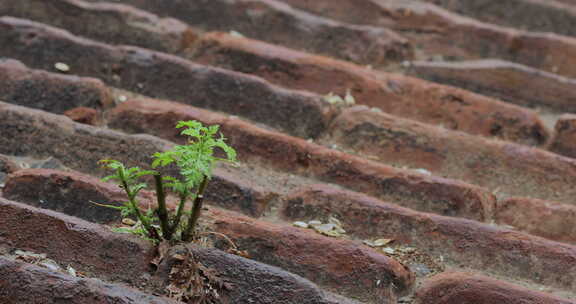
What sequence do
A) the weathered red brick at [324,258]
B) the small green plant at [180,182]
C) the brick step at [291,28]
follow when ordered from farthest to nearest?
1. the brick step at [291,28]
2. the weathered red brick at [324,258]
3. the small green plant at [180,182]

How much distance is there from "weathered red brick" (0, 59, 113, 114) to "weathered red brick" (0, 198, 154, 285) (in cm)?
76

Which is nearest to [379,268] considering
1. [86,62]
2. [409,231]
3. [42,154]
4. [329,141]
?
[409,231]

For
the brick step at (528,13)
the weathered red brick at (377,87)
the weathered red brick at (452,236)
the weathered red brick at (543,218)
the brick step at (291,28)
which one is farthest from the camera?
the brick step at (528,13)

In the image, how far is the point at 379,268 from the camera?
216 centimetres

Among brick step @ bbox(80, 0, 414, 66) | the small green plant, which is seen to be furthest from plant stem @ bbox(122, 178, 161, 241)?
brick step @ bbox(80, 0, 414, 66)

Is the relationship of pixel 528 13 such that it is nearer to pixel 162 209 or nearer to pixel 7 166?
pixel 162 209

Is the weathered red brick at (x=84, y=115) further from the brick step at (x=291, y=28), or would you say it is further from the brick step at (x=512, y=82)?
the brick step at (x=512, y=82)

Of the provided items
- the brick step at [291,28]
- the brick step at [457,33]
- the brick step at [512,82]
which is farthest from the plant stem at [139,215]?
the brick step at [457,33]

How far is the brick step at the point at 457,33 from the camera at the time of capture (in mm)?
3350

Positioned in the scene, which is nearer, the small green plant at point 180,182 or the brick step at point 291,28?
Answer: the small green plant at point 180,182

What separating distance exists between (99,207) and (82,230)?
0.23 metres

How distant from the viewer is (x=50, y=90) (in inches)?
111

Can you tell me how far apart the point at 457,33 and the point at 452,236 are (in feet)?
4.49

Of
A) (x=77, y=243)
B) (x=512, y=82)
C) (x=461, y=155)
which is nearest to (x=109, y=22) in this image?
(x=77, y=243)
